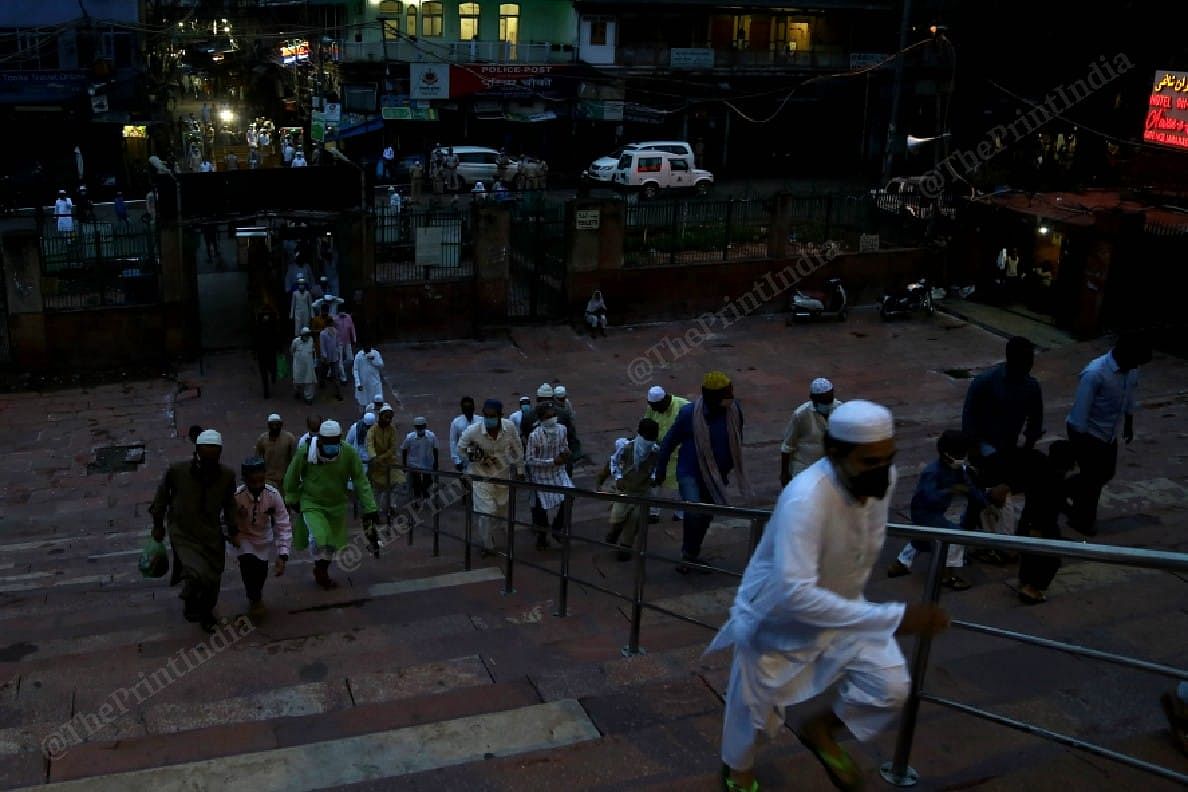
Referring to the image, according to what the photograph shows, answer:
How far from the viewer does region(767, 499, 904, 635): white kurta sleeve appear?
316 cm

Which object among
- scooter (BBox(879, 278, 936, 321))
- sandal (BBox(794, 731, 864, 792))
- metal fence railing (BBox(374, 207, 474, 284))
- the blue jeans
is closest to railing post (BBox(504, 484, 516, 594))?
the blue jeans

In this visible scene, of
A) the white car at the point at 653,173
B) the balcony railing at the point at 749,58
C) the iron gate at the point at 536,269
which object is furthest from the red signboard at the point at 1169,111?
the balcony railing at the point at 749,58

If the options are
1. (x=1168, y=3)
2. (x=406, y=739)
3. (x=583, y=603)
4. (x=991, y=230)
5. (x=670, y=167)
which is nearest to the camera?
(x=406, y=739)

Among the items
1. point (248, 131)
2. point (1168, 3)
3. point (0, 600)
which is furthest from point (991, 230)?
point (248, 131)

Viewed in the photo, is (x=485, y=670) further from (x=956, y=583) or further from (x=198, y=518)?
(x=956, y=583)

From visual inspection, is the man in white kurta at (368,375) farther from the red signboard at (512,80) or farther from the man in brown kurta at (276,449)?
the red signboard at (512,80)

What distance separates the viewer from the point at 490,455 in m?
10.1

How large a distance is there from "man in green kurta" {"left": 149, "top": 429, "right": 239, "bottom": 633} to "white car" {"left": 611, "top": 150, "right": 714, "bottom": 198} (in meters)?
25.8

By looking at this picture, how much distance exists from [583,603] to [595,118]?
101 feet

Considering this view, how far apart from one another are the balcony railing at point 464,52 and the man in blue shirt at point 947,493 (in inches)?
1226

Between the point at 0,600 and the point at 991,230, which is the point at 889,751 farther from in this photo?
the point at 991,230

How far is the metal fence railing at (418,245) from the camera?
63.9 ft

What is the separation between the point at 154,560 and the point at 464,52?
102ft

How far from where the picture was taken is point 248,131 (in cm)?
4016
